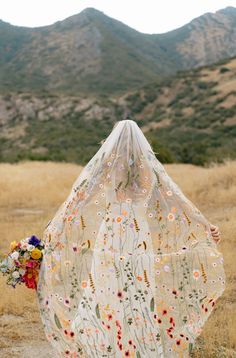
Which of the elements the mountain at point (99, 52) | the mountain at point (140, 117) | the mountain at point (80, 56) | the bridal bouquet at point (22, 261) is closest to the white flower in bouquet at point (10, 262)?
the bridal bouquet at point (22, 261)

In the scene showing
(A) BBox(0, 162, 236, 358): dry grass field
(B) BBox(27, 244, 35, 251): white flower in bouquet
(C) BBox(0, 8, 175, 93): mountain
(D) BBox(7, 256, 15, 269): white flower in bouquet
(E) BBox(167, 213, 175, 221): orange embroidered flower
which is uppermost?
(C) BBox(0, 8, 175, 93): mountain

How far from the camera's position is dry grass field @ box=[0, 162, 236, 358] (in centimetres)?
525

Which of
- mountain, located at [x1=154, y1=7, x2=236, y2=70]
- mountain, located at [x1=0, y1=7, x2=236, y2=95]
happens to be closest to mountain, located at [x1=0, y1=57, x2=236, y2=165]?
mountain, located at [x1=0, y1=7, x2=236, y2=95]

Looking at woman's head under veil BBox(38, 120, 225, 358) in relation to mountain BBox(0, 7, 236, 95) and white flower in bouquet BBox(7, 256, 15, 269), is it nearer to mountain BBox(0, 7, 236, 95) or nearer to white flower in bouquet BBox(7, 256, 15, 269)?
white flower in bouquet BBox(7, 256, 15, 269)

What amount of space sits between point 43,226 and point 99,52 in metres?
97.1

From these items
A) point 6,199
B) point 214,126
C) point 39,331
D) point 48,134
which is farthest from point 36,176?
point 48,134

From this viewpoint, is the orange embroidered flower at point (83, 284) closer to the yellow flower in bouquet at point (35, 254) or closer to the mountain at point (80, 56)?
the yellow flower in bouquet at point (35, 254)

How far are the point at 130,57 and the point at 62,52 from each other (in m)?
14.6

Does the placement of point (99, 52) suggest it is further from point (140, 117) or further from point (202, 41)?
point (140, 117)

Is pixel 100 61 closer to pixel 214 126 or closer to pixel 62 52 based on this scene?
pixel 62 52

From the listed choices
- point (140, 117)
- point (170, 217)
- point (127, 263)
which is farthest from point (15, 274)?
point (140, 117)

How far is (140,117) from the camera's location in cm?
6047

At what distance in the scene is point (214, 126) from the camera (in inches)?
1848

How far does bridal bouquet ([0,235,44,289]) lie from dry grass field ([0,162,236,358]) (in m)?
1.23
